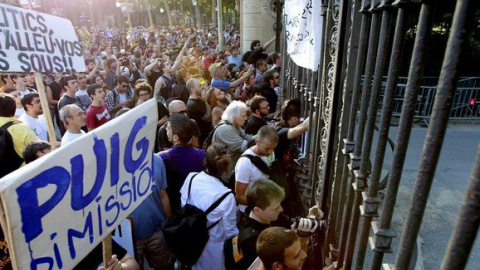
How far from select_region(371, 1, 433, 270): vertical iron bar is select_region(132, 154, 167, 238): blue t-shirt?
2.00 meters

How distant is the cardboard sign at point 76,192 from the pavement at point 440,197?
2.23 metres

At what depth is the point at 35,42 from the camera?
3.31 metres

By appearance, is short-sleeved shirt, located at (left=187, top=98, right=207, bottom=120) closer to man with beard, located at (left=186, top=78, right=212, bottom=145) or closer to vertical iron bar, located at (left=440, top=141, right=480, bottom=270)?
man with beard, located at (left=186, top=78, right=212, bottom=145)

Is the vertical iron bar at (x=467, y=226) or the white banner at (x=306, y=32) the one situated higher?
the white banner at (x=306, y=32)

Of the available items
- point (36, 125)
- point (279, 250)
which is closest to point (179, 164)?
point (279, 250)

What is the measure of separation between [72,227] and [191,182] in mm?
1267

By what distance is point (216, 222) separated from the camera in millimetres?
2652

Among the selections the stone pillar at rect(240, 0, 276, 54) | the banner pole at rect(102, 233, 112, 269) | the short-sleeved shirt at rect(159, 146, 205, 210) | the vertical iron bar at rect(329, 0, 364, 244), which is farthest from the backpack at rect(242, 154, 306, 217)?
the stone pillar at rect(240, 0, 276, 54)

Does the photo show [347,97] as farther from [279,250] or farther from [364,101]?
[279,250]

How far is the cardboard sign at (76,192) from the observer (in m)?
1.30

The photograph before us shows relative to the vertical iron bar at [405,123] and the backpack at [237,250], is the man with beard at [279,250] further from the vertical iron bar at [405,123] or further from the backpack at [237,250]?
the vertical iron bar at [405,123]

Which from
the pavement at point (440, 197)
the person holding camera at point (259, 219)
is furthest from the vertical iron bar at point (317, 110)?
the pavement at point (440, 197)

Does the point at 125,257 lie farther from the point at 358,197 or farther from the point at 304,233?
the point at 358,197

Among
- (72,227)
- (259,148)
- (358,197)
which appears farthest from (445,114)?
(259,148)
